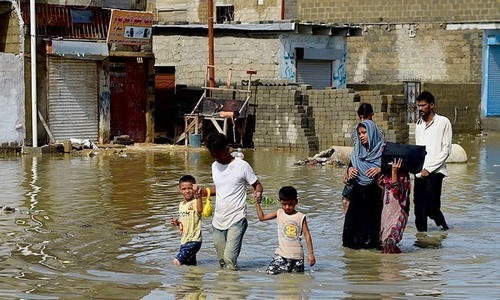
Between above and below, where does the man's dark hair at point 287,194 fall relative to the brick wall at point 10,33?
below

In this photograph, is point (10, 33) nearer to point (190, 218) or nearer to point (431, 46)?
point (190, 218)

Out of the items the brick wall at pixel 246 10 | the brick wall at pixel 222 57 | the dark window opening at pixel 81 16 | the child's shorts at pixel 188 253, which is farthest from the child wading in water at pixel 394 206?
the brick wall at pixel 246 10

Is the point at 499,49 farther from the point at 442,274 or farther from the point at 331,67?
the point at 442,274

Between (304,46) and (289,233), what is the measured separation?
75.8ft

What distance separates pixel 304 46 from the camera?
1262 inches

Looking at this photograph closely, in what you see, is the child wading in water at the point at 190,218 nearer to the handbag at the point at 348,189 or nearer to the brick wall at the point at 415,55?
the handbag at the point at 348,189

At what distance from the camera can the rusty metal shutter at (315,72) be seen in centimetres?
3238

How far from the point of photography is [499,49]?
3725cm

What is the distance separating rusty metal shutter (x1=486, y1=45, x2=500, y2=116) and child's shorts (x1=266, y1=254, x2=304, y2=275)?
28.9 metres

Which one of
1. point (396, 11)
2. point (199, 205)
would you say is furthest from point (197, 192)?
point (396, 11)

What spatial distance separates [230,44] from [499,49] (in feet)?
35.8

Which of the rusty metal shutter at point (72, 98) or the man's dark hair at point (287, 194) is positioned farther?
the rusty metal shutter at point (72, 98)

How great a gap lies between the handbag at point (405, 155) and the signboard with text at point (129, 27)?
15935 millimetres

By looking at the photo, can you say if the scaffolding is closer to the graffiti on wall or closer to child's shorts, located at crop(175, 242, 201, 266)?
the graffiti on wall
